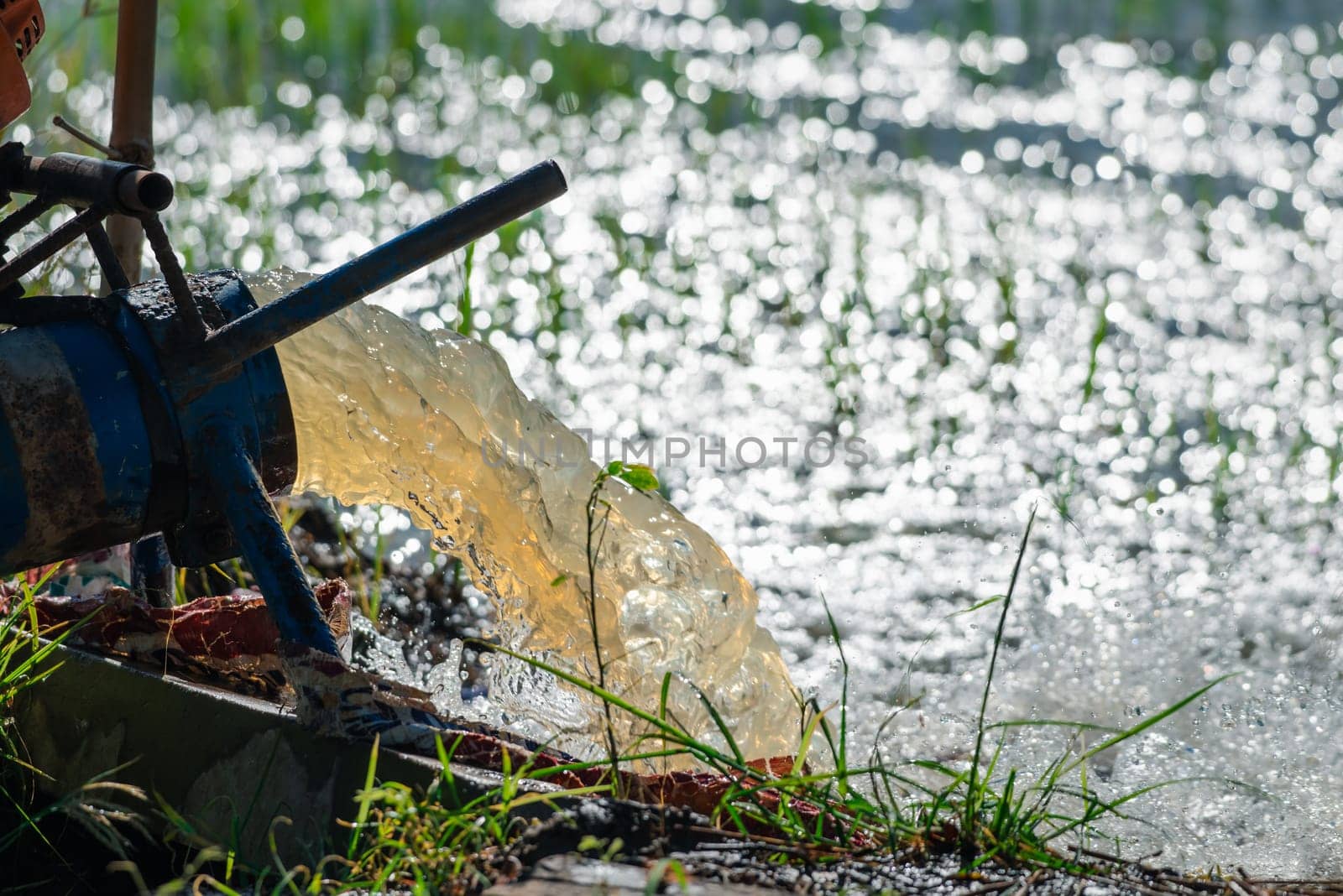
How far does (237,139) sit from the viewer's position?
6.56m

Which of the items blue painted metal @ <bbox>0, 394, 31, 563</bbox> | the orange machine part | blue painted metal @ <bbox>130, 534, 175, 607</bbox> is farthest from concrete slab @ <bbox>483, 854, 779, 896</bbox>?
the orange machine part

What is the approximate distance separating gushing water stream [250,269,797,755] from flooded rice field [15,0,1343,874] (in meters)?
0.39

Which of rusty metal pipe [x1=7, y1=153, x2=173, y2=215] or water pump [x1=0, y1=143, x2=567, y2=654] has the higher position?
rusty metal pipe [x1=7, y1=153, x2=173, y2=215]

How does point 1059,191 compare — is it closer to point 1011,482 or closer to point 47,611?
point 1011,482

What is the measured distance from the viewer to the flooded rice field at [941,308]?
3.07 m

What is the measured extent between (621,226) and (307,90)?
2.62m

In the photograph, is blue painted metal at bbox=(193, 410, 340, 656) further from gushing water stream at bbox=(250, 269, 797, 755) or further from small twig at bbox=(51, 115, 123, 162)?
small twig at bbox=(51, 115, 123, 162)

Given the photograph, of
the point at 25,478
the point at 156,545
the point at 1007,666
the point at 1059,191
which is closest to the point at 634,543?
the point at 156,545

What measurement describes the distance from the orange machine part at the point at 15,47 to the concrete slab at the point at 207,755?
79cm

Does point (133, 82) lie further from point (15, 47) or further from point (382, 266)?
point (382, 266)

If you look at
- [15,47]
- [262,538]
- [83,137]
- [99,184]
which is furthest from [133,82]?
[262,538]

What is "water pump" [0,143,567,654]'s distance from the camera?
5.62 ft

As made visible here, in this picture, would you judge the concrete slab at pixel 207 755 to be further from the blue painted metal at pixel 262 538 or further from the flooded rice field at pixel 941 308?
the flooded rice field at pixel 941 308

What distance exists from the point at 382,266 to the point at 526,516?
645 mm
